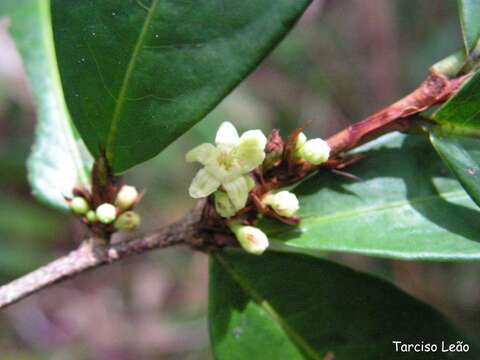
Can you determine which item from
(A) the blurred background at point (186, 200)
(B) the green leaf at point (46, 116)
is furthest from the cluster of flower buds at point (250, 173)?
(A) the blurred background at point (186, 200)

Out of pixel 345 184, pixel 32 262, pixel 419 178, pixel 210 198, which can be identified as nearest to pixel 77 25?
pixel 210 198

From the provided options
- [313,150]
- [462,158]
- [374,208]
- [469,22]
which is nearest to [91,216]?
[313,150]

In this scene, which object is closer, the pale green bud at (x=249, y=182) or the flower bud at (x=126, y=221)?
the pale green bud at (x=249, y=182)

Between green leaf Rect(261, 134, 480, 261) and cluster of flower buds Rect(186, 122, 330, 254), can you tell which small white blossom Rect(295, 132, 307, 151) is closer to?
cluster of flower buds Rect(186, 122, 330, 254)

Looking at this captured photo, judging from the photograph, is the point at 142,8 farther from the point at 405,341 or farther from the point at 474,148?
the point at 405,341

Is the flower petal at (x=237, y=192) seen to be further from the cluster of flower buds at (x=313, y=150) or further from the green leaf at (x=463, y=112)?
the green leaf at (x=463, y=112)

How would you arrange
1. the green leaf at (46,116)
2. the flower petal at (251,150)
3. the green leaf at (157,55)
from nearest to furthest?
the green leaf at (157,55), the flower petal at (251,150), the green leaf at (46,116)

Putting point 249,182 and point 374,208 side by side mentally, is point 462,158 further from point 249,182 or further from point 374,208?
point 249,182
